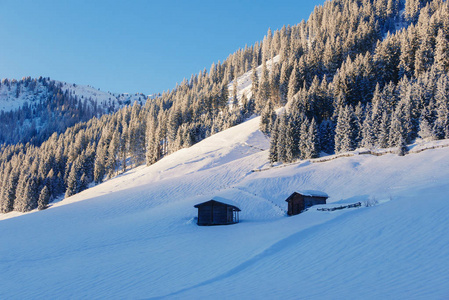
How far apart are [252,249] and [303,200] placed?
677 inches

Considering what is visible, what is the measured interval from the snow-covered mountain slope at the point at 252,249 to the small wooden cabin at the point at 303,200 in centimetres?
240

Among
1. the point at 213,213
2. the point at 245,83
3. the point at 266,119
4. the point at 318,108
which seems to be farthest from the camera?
the point at 245,83

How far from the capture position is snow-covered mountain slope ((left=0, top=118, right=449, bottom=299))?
33.7 feet

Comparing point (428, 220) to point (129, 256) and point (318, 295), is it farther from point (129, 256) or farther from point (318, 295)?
point (129, 256)

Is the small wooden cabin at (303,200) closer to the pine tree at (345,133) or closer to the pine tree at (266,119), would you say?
the pine tree at (345,133)

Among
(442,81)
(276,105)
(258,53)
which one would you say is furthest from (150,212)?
(258,53)

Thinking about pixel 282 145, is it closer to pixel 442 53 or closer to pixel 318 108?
pixel 318 108

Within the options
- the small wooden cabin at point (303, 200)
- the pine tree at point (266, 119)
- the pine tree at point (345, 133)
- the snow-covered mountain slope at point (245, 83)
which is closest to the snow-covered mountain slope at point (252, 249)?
the small wooden cabin at point (303, 200)

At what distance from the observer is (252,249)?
17.1 m

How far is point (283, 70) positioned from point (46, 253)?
273ft

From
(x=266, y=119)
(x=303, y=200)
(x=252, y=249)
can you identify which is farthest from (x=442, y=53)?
(x=252, y=249)

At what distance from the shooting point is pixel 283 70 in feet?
297

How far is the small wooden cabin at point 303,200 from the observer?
3228 centimetres

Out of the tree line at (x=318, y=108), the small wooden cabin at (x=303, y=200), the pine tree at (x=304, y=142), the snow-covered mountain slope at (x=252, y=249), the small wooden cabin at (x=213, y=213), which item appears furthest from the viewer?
the pine tree at (x=304, y=142)
